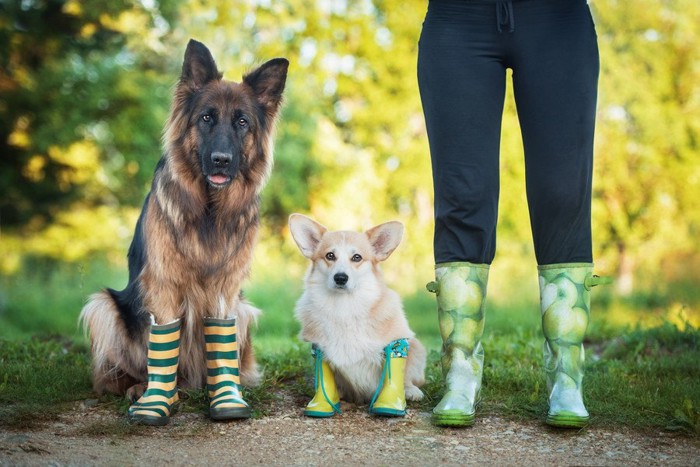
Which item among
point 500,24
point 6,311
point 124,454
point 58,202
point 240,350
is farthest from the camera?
point 58,202

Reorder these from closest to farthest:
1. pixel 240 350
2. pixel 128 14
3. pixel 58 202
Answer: pixel 240 350 < pixel 128 14 < pixel 58 202

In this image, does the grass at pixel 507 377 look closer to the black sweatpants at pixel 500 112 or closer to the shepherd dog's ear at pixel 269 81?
the black sweatpants at pixel 500 112

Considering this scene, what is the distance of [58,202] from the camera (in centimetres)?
1327

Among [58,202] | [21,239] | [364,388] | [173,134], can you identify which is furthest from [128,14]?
[364,388]

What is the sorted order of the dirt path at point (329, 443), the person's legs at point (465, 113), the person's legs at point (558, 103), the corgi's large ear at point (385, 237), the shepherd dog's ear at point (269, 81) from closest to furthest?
the dirt path at point (329, 443), the person's legs at point (558, 103), the person's legs at point (465, 113), the shepherd dog's ear at point (269, 81), the corgi's large ear at point (385, 237)

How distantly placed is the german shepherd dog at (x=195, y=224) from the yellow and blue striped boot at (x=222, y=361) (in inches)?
2.1

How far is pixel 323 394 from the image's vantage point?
10.6 ft

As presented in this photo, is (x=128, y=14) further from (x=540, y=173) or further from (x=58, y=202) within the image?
(x=540, y=173)

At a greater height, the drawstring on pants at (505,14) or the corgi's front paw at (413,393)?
the drawstring on pants at (505,14)

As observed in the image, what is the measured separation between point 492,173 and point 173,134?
1491 millimetres

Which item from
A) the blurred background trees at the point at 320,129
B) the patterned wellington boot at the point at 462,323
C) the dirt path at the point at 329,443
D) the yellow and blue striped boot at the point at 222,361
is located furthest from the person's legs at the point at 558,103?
the blurred background trees at the point at 320,129

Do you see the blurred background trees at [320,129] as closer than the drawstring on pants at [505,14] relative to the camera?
No

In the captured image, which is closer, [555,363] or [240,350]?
[555,363]

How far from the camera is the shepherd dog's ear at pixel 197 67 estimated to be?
3.22m
